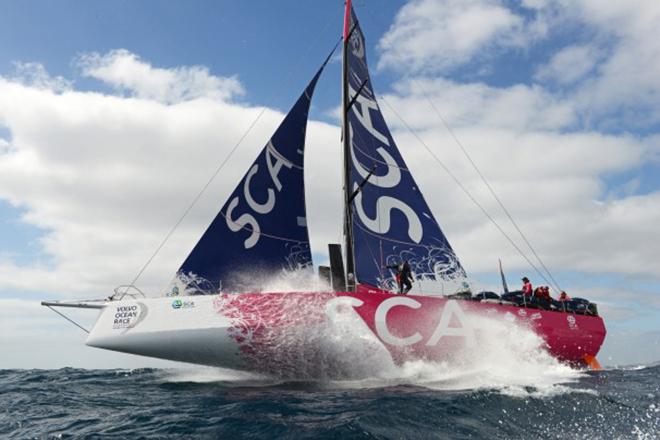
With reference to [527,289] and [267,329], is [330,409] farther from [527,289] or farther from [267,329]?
[527,289]

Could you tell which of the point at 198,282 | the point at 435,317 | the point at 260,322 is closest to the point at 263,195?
the point at 198,282

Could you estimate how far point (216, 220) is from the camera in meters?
10.8

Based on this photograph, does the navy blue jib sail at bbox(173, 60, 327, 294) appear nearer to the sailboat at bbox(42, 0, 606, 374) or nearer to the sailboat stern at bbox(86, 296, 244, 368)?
the sailboat at bbox(42, 0, 606, 374)

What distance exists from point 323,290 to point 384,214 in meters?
3.04

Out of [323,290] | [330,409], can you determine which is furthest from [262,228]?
[330,409]

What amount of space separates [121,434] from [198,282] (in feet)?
16.0

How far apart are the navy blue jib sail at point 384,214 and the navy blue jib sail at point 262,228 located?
4.96 ft

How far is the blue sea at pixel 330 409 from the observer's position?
5730mm

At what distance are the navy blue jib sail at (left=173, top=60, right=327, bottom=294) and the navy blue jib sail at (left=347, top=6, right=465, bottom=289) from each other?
151 cm

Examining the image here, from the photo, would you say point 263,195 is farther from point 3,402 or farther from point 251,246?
point 3,402

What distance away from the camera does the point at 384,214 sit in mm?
12758

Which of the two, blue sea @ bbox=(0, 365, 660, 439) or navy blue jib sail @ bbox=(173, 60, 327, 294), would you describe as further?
navy blue jib sail @ bbox=(173, 60, 327, 294)

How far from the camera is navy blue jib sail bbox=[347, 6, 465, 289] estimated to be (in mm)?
12141

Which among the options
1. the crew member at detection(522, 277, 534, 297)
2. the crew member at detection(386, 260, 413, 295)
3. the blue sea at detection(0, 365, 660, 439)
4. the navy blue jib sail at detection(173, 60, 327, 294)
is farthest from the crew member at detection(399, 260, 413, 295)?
the crew member at detection(522, 277, 534, 297)
